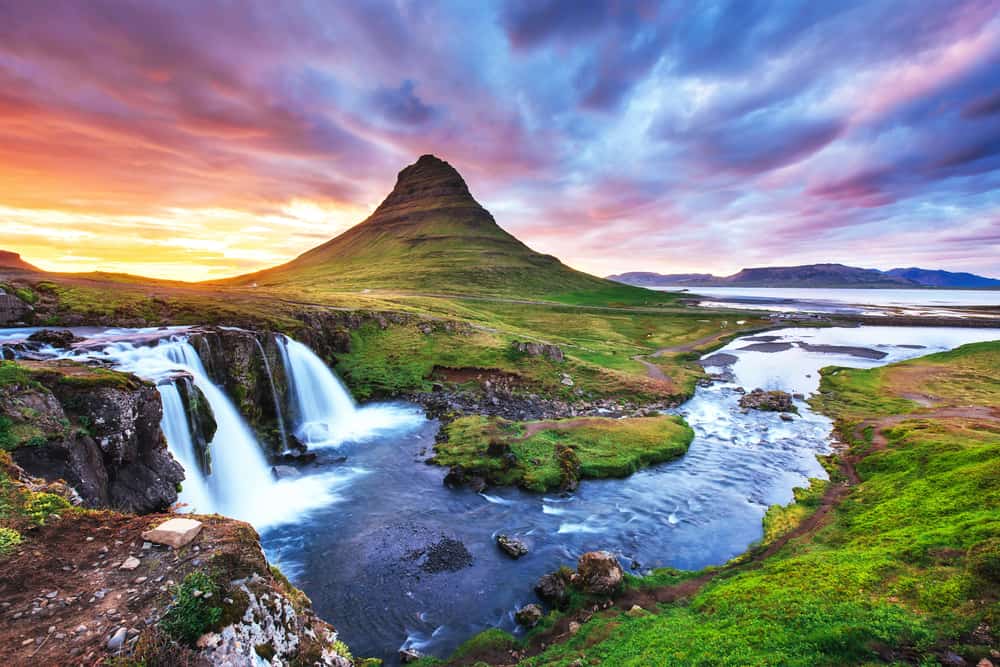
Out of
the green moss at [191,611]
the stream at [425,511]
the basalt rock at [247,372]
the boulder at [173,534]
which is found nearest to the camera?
the green moss at [191,611]

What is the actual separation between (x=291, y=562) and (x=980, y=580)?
2588 cm

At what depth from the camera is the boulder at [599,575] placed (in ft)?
56.3

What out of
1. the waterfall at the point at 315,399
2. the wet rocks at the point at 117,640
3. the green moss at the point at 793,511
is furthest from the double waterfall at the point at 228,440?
the green moss at the point at 793,511

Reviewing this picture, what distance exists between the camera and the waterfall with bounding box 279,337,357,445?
3662 cm

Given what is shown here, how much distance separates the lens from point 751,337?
109 m

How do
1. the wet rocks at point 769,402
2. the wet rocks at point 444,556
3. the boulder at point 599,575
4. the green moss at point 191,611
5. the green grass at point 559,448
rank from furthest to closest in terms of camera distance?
the wet rocks at point 769,402 < the green grass at point 559,448 < the wet rocks at point 444,556 < the boulder at point 599,575 < the green moss at point 191,611

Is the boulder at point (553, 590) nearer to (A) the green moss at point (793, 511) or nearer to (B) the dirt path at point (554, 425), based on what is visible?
(A) the green moss at point (793, 511)

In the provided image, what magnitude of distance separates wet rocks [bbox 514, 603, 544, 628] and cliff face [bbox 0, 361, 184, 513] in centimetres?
1613

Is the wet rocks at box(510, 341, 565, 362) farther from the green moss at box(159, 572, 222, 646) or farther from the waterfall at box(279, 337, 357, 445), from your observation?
the green moss at box(159, 572, 222, 646)

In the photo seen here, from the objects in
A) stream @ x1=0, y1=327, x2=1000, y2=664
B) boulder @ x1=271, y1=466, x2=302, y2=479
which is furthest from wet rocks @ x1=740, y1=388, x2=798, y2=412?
boulder @ x1=271, y1=466, x2=302, y2=479

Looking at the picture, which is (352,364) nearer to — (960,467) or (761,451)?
(761,451)

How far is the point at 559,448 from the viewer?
3172 cm

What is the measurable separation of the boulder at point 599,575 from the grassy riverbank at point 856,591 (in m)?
1.06

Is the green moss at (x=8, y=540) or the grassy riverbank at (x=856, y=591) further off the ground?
the green moss at (x=8, y=540)
